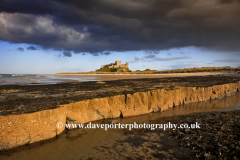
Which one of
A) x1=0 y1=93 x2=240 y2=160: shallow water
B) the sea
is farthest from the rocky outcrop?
the sea

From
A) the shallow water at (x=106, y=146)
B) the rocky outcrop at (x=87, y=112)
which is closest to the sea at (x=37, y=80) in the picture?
the rocky outcrop at (x=87, y=112)

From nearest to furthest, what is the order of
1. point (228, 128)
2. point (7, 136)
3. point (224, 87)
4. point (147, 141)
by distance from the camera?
1. point (7, 136)
2. point (147, 141)
3. point (228, 128)
4. point (224, 87)

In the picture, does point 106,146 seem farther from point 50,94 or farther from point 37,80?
point 37,80

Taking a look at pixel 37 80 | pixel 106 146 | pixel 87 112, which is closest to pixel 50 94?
pixel 87 112

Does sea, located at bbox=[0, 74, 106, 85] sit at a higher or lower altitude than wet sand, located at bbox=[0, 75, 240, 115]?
higher

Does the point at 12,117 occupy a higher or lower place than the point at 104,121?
higher

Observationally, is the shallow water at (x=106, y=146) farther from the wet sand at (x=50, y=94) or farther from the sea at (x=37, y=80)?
the sea at (x=37, y=80)

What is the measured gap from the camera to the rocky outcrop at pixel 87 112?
12.1 ft

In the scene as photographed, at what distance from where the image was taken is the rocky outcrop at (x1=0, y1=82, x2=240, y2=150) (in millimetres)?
3688

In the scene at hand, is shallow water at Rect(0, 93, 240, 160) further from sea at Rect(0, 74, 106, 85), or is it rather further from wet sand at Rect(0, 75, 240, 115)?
sea at Rect(0, 74, 106, 85)

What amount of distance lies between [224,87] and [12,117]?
14.1m

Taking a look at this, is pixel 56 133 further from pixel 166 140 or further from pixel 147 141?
pixel 166 140

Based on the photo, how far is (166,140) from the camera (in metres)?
4.25

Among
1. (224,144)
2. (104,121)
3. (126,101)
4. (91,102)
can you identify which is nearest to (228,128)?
(224,144)
